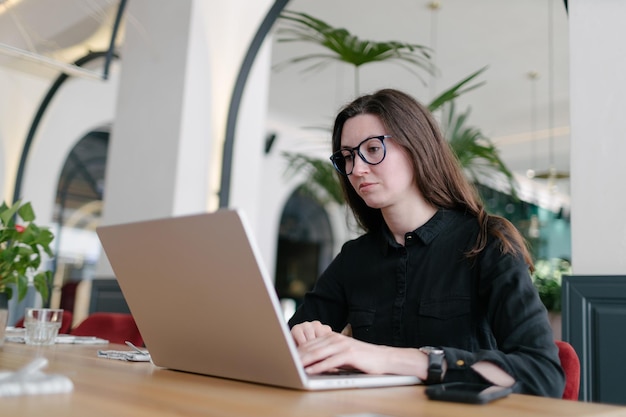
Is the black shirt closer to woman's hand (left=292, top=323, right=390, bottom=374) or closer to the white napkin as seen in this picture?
woman's hand (left=292, top=323, right=390, bottom=374)

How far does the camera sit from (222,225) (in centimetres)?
88

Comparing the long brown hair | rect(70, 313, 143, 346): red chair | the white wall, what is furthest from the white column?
the white wall

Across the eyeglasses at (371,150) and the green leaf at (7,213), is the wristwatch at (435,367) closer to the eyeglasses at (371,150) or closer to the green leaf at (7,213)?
the eyeglasses at (371,150)

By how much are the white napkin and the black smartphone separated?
0.47m

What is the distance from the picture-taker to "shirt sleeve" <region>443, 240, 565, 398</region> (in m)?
1.08

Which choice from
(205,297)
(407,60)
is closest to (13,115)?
(407,60)

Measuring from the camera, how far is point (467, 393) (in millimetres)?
853

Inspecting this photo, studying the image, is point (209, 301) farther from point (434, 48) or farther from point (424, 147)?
point (434, 48)

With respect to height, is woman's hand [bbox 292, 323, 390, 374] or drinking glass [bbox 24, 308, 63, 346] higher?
woman's hand [bbox 292, 323, 390, 374]

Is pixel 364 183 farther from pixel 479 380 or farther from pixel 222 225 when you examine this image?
pixel 222 225

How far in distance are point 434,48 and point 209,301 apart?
6073 millimetres

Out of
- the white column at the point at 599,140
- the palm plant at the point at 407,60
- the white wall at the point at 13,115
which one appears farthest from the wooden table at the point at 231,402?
the white wall at the point at 13,115

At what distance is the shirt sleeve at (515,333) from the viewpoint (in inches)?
42.5

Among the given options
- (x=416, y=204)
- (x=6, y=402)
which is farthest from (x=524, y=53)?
(x=6, y=402)
